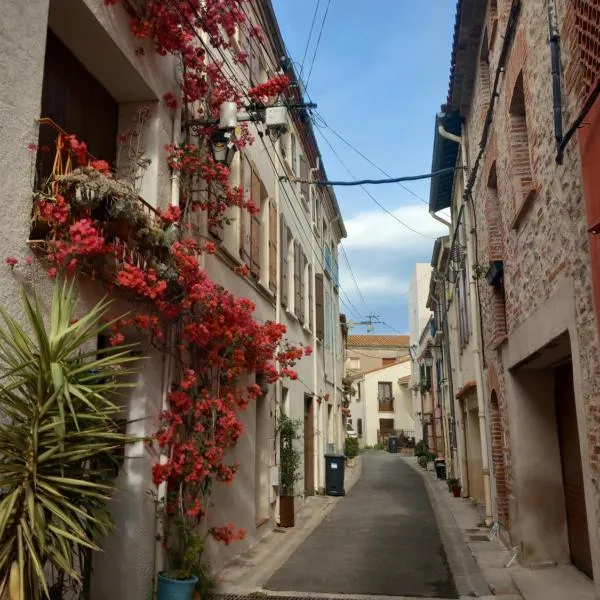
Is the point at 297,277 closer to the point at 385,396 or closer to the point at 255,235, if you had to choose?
the point at 255,235

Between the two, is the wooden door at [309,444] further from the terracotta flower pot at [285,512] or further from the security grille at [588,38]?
the security grille at [588,38]

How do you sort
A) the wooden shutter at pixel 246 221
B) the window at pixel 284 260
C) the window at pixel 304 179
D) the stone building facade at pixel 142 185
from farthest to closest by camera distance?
the window at pixel 304 179 → the window at pixel 284 260 → the wooden shutter at pixel 246 221 → the stone building facade at pixel 142 185

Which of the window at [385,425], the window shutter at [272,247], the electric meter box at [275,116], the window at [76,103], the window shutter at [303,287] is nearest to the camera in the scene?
the window at [76,103]

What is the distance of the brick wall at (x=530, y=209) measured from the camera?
501cm

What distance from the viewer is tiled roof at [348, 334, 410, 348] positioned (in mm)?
69500

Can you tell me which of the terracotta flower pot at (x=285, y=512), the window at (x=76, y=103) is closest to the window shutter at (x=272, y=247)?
the terracotta flower pot at (x=285, y=512)

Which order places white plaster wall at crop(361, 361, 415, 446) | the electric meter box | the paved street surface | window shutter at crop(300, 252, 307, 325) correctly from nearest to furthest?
the paved street surface < the electric meter box < window shutter at crop(300, 252, 307, 325) < white plaster wall at crop(361, 361, 415, 446)

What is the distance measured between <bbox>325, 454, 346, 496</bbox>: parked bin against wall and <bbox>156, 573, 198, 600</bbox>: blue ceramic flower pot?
11.1 m

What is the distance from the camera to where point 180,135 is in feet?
23.5

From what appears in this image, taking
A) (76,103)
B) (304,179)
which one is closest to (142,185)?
(76,103)

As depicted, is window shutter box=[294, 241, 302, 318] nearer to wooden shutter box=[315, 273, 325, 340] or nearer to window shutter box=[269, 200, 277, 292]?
window shutter box=[269, 200, 277, 292]

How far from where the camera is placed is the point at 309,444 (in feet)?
53.1

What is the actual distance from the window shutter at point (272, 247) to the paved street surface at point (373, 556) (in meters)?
4.44

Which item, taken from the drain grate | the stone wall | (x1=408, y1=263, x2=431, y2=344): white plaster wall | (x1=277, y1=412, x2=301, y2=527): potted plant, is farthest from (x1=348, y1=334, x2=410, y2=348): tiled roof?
the stone wall
